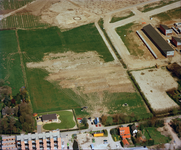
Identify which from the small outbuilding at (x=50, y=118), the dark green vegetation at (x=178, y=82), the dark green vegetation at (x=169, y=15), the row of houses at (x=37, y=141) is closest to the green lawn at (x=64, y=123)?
the small outbuilding at (x=50, y=118)

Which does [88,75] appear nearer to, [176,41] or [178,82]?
[178,82]

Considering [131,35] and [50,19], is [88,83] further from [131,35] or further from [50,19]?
[50,19]

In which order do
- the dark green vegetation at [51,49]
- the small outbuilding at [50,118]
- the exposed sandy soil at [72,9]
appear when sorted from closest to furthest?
the small outbuilding at [50,118] → the dark green vegetation at [51,49] → the exposed sandy soil at [72,9]

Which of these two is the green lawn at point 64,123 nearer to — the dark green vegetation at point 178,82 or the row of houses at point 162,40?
the dark green vegetation at point 178,82

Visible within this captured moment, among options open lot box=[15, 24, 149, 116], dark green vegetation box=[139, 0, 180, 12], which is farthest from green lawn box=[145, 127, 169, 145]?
dark green vegetation box=[139, 0, 180, 12]

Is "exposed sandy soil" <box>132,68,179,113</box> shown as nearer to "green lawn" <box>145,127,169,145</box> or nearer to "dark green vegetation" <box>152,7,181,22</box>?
"green lawn" <box>145,127,169,145</box>

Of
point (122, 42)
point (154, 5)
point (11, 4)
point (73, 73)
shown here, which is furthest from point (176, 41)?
point (11, 4)


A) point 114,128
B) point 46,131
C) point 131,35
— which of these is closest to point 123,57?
point 131,35
